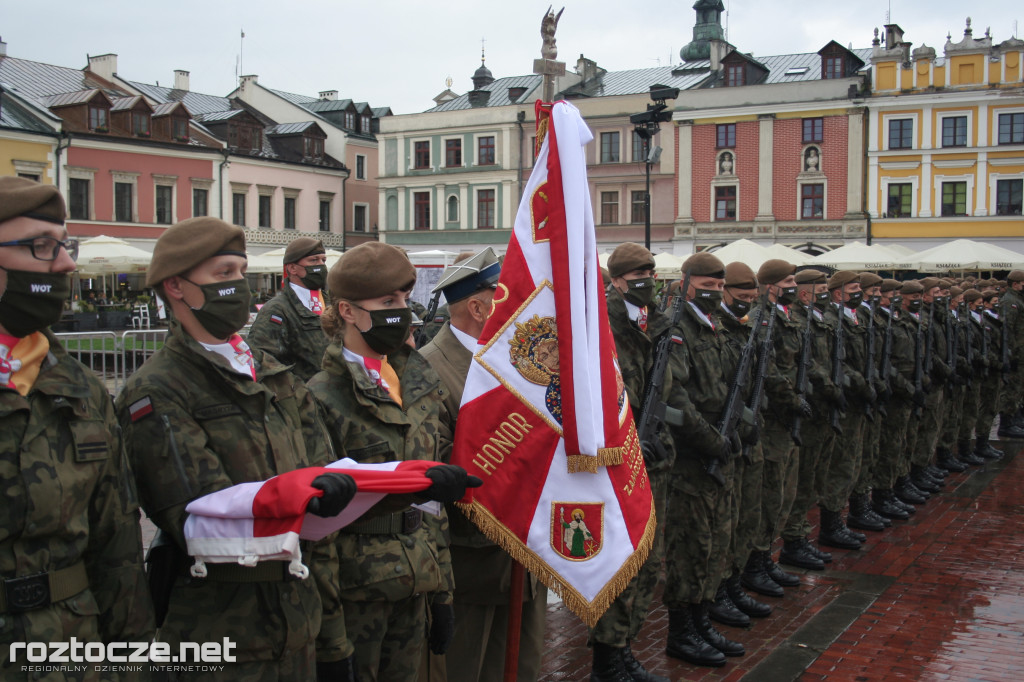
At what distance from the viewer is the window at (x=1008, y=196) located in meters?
37.9

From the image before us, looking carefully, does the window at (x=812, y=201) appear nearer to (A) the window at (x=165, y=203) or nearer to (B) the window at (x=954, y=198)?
(B) the window at (x=954, y=198)

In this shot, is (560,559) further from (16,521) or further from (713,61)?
(713,61)

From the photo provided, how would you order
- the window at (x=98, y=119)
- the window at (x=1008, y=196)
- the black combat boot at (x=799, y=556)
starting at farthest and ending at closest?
the window at (x=1008, y=196) → the window at (x=98, y=119) → the black combat boot at (x=799, y=556)

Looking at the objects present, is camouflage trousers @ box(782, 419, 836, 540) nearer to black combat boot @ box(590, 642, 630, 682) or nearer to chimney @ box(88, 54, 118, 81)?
black combat boot @ box(590, 642, 630, 682)

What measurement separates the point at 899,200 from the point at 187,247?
4083cm

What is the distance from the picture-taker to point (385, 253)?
353 cm

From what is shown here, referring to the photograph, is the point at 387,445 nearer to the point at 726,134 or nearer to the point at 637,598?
the point at 637,598

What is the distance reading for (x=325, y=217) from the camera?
156ft

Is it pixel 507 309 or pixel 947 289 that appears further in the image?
→ pixel 947 289

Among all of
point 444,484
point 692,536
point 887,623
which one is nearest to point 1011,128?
point 887,623

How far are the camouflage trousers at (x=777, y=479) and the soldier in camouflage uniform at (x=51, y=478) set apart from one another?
483cm

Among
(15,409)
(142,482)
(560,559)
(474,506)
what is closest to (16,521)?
(15,409)

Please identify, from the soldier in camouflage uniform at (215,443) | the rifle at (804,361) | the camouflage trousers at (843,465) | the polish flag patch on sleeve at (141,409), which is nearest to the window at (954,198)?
the camouflage trousers at (843,465)

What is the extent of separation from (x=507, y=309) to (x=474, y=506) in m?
0.85
